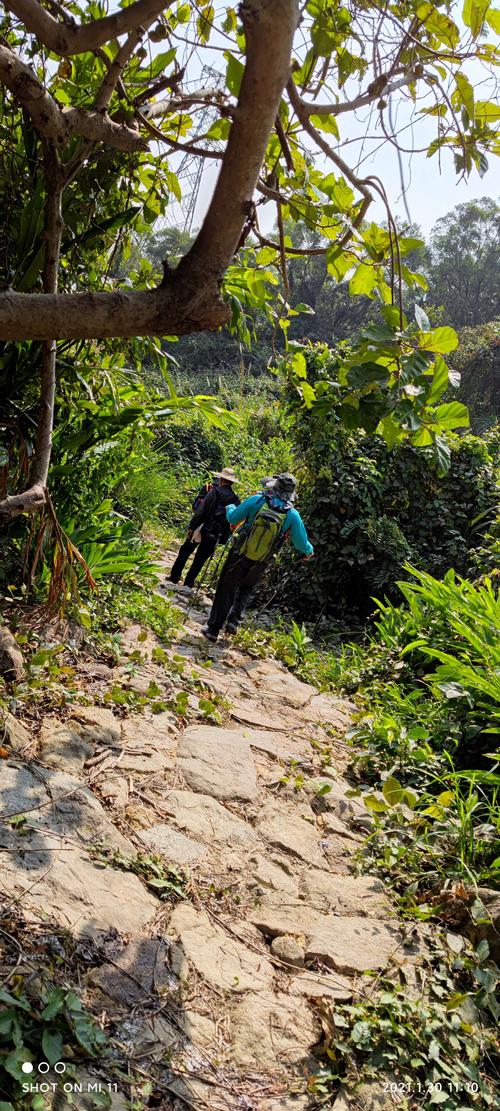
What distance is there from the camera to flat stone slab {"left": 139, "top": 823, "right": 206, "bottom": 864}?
2641 mm

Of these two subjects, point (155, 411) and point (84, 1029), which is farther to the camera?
point (155, 411)

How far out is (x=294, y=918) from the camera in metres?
2.64

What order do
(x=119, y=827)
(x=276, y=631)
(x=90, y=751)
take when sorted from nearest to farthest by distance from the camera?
(x=119, y=827), (x=90, y=751), (x=276, y=631)

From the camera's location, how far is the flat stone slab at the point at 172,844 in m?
2.64

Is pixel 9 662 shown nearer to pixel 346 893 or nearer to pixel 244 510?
pixel 346 893

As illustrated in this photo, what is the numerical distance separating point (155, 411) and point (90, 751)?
8.56 feet

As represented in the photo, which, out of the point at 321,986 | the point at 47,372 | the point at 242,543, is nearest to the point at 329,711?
the point at 242,543

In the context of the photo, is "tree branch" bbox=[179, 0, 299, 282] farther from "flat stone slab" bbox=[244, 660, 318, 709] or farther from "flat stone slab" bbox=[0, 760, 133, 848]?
"flat stone slab" bbox=[244, 660, 318, 709]

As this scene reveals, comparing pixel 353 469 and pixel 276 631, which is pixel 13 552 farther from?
pixel 353 469

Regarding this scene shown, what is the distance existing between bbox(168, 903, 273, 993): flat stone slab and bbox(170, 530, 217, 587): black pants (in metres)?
5.68

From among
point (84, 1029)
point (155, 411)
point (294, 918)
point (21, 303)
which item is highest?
point (21, 303)

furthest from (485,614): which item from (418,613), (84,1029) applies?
(84,1029)

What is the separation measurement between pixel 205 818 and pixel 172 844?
0.34 m

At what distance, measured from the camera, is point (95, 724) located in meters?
3.27
